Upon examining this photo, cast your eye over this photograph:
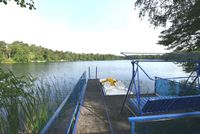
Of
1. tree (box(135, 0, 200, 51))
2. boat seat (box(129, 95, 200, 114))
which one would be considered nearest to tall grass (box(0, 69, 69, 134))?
boat seat (box(129, 95, 200, 114))

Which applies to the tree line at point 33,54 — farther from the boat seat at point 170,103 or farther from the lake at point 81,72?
the boat seat at point 170,103

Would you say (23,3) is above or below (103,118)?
above

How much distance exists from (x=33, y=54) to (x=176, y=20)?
290 ft

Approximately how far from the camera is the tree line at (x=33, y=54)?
85750mm

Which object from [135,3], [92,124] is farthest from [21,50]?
[92,124]

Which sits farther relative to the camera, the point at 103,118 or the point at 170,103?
the point at 103,118

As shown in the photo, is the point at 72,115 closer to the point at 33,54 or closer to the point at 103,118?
the point at 103,118

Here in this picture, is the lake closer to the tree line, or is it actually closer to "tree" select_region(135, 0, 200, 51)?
"tree" select_region(135, 0, 200, 51)

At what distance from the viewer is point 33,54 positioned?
94000mm

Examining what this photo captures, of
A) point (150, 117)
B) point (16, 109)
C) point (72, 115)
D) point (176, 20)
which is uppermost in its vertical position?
point (176, 20)

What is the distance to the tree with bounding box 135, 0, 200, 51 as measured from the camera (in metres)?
10.4

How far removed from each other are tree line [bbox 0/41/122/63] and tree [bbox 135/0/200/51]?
64.8 meters

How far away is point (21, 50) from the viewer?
8562 centimetres

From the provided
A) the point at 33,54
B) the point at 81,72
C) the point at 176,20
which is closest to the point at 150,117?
the point at 176,20
